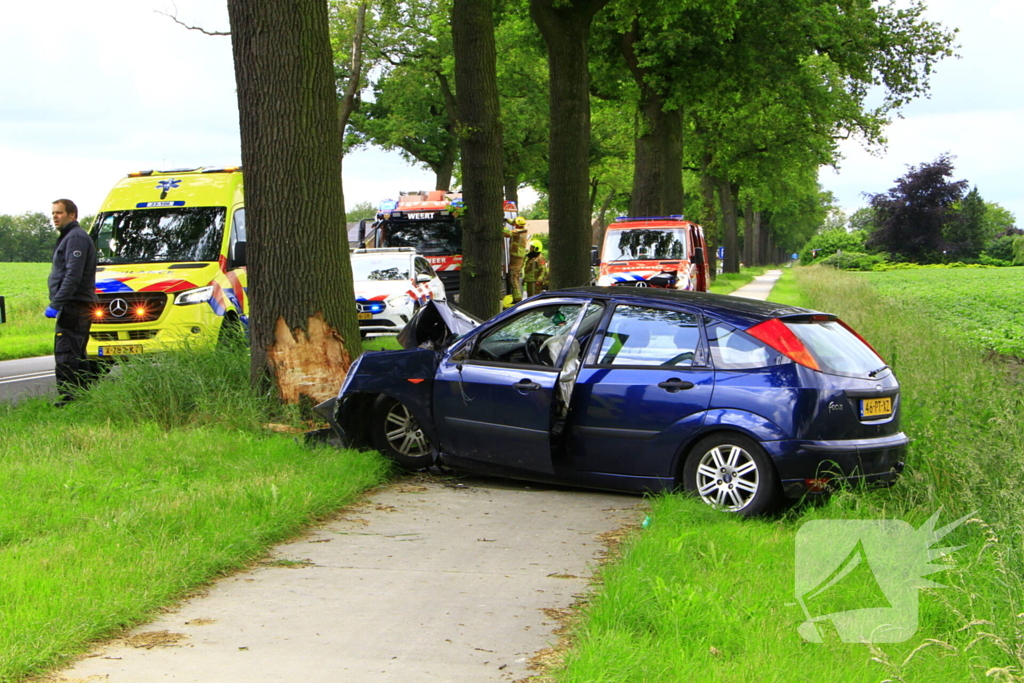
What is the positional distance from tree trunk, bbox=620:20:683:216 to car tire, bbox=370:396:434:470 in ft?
65.8

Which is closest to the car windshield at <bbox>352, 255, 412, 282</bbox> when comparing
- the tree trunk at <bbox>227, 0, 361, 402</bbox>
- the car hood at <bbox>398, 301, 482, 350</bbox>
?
the tree trunk at <bbox>227, 0, 361, 402</bbox>

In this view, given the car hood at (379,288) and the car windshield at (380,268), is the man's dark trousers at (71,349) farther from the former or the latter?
the car windshield at (380,268)

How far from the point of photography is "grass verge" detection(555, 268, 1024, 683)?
4125 mm

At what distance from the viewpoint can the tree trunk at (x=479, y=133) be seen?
1309 cm

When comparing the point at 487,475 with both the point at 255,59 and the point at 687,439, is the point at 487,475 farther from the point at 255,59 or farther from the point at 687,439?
the point at 255,59

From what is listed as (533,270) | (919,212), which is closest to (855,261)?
(919,212)

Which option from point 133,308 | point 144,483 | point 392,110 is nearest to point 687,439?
point 144,483

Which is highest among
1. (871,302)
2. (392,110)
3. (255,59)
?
(392,110)

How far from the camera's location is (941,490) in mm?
6805

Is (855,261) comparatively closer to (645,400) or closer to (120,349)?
(120,349)

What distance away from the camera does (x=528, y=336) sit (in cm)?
798

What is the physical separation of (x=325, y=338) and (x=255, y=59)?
252 cm

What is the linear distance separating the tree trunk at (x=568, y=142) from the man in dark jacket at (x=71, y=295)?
22.9 ft

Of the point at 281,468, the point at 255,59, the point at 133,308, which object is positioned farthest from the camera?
the point at 133,308
